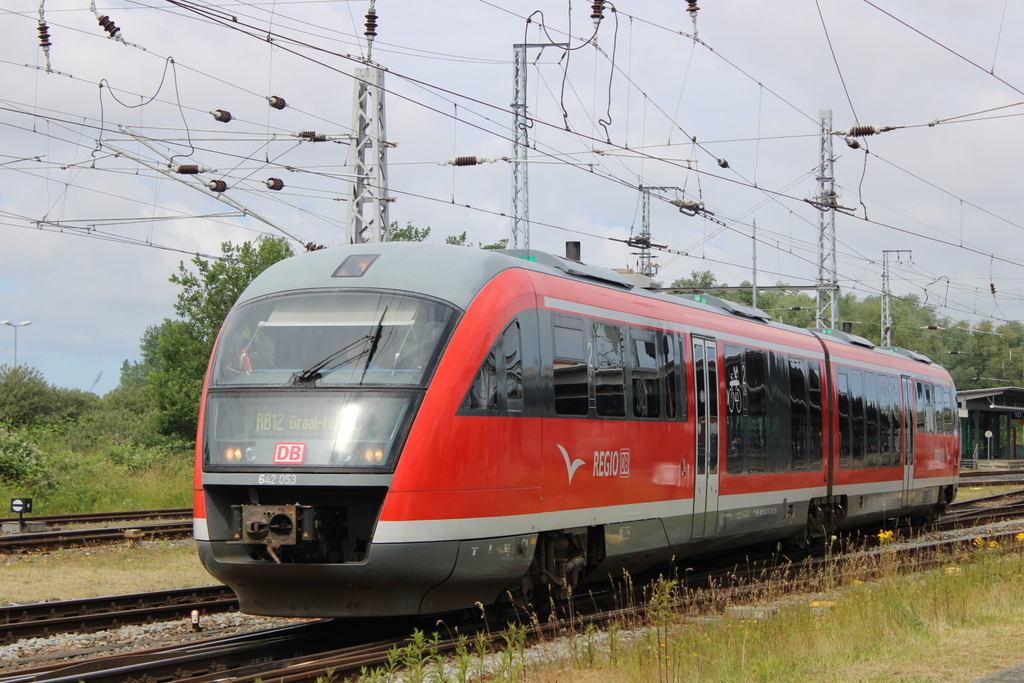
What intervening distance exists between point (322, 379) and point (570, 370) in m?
2.61

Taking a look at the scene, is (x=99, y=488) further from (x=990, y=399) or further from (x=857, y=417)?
(x=990, y=399)

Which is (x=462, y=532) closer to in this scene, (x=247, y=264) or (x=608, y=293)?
(x=608, y=293)

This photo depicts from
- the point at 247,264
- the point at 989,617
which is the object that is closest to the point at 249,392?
the point at 989,617

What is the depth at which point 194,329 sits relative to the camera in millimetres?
52562

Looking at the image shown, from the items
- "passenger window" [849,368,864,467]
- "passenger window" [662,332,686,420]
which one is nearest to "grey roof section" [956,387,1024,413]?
"passenger window" [849,368,864,467]

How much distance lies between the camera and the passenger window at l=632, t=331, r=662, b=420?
11.6 meters

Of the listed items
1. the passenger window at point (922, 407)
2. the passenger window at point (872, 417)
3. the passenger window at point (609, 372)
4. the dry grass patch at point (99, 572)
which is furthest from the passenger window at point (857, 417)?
the dry grass patch at point (99, 572)

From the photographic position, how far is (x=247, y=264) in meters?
49.9

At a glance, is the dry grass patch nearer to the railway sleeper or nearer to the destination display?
the destination display

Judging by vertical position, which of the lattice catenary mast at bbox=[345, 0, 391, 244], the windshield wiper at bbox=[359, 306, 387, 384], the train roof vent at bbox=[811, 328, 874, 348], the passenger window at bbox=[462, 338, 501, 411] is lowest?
the passenger window at bbox=[462, 338, 501, 411]

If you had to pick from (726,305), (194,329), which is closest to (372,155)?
(726,305)

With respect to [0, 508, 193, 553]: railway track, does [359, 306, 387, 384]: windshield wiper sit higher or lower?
higher

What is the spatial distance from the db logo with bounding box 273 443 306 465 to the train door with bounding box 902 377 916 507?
14.9 metres

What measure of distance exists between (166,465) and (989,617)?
26.2 m
